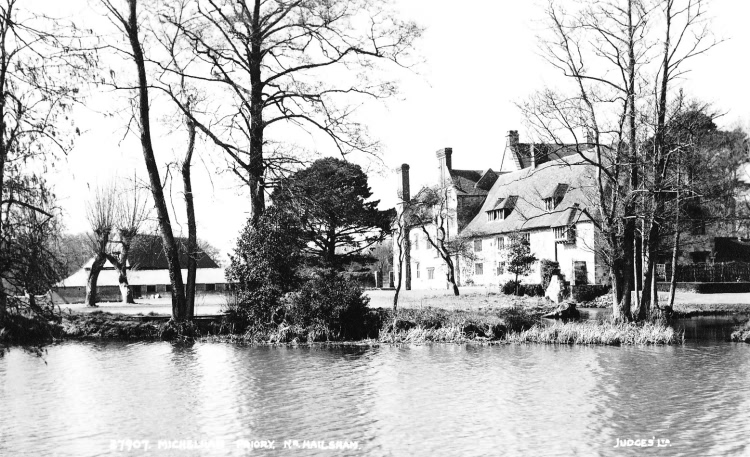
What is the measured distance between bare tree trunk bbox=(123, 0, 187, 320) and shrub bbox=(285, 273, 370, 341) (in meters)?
4.27

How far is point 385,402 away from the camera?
15.1 m

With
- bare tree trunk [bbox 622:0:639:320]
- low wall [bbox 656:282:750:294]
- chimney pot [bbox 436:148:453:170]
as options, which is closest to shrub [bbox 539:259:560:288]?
low wall [bbox 656:282:750:294]

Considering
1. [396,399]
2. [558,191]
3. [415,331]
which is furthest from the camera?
[558,191]

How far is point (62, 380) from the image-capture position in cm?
1802

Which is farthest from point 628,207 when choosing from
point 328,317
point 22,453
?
point 22,453

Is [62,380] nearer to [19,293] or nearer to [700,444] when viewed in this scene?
[19,293]

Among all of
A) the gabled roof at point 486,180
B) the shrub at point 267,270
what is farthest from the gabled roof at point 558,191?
the shrub at point 267,270

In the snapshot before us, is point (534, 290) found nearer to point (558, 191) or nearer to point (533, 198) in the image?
point (558, 191)

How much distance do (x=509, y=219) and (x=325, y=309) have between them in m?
35.1

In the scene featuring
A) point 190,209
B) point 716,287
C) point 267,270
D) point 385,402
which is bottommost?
point 385,402

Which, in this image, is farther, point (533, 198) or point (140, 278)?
point (140, 278)

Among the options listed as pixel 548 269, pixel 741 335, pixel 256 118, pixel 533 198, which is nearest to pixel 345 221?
pixel 548 269

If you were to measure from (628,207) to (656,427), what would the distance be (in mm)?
13845

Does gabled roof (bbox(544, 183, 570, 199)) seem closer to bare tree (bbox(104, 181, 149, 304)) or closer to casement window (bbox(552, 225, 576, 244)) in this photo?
casement window (bbox(552, 225, 576, 244))
